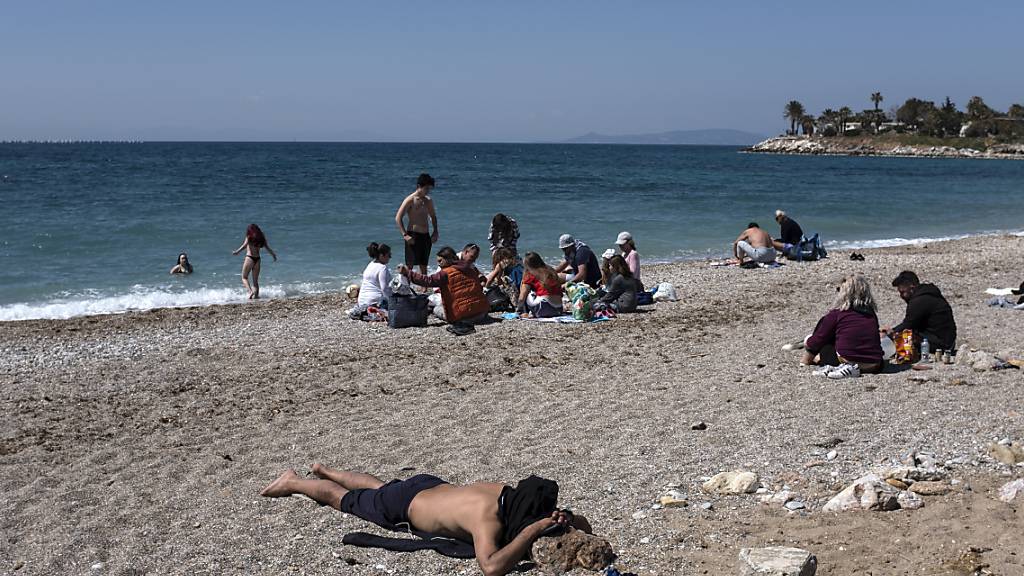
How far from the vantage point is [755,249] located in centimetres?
1627

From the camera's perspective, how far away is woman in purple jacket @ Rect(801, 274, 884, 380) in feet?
25.4

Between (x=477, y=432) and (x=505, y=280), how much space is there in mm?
5454

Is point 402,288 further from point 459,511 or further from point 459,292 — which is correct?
point 459,511

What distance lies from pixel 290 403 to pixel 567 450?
2.90 m

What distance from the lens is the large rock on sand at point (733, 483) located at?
5.20 metres

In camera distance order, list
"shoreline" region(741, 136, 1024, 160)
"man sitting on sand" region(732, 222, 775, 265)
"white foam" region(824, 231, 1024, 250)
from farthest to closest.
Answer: "shoreline" region(741, 136, 1024, 160)
"white foam" region(824, 231, 1024, 250)
"man sitting on sand" region(732, 222, 775, 265)

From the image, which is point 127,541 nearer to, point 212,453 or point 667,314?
Answer: point 212,453

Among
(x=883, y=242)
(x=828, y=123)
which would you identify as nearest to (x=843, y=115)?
(x=828, y=123)

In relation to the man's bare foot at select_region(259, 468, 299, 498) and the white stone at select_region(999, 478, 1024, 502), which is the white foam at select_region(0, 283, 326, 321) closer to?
the man's bare foot at select_region(259, 468, 299, 498)

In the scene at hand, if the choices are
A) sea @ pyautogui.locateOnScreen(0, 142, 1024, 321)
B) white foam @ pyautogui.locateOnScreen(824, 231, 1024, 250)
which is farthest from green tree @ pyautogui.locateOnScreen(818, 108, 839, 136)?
white foam @ pyautogui.locateOnScreen(824, 231, 1024, 250)

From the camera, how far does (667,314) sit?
11.6 m

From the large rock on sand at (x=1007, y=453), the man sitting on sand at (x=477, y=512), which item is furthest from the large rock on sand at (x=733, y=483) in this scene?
the large rock on sand at (x=1007, y=453)

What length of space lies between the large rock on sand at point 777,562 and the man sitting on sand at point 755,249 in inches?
499

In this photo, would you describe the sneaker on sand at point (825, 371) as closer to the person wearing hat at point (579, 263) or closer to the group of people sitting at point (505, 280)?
the group of people sitting at point (505, 280)
